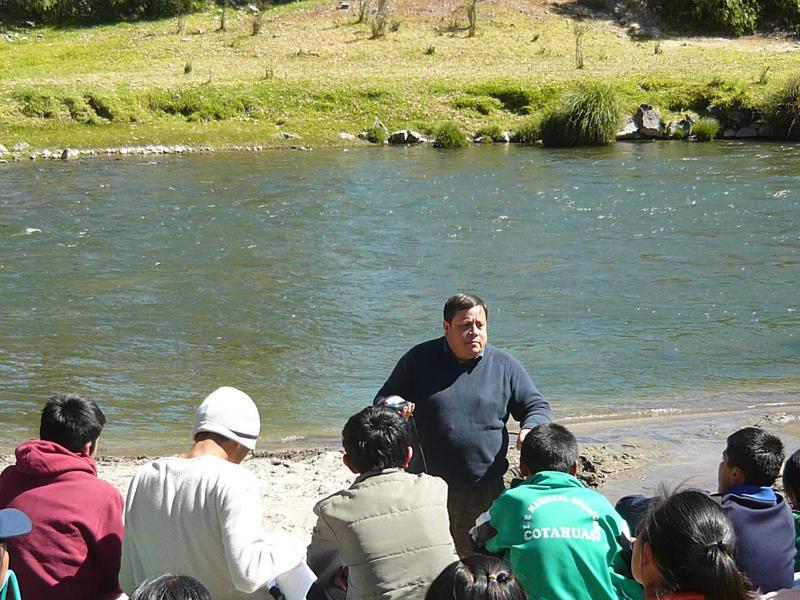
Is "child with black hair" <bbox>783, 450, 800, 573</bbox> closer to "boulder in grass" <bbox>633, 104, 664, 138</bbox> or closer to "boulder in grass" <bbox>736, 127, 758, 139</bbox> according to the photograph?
"boulder in grass" <bbox>633, 104, 664, 138</bbox>

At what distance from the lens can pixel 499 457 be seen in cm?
561

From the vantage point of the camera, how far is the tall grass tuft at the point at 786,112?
30.7 m

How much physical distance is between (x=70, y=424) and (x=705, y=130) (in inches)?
1124

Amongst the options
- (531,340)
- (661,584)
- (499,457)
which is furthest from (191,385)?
(661,584)

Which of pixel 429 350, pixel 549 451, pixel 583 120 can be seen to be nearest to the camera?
pixel 549 451

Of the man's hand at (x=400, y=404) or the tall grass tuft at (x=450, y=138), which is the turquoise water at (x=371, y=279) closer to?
the tall grass tuft at (x=450, y=138)

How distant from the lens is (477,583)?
2.94 metres

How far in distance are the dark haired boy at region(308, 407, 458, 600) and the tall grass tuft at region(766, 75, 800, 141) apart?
29.0 meters

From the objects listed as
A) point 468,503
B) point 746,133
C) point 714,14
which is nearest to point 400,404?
point 468,503

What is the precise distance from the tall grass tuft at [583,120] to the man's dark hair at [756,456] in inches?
1030

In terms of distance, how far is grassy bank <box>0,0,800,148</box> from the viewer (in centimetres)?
3200

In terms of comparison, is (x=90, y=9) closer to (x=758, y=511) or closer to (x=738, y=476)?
(x=738, y=476)

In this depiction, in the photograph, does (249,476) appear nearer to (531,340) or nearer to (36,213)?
(531,340)

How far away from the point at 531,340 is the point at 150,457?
5.43 meters
